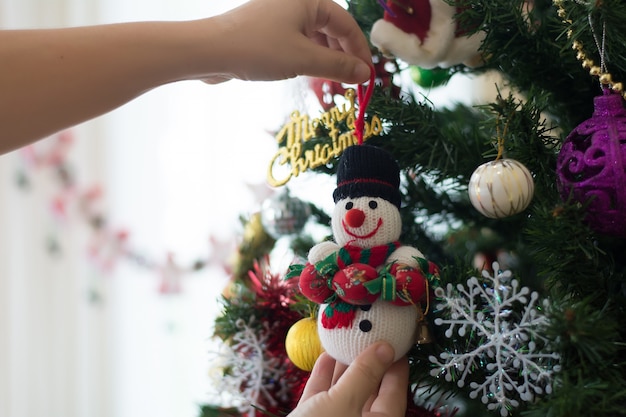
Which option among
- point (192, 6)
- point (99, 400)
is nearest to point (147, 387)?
point (99, 400)

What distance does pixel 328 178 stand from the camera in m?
0.73

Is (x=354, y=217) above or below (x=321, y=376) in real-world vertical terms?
above

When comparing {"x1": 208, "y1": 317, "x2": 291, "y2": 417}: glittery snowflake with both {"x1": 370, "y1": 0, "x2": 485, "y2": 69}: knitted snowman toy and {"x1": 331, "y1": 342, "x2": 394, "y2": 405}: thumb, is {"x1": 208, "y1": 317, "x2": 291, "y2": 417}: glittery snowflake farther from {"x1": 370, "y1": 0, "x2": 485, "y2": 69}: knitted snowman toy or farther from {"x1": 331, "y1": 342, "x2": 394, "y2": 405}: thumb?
{"x1": 370, "y1": 0, "x2": 485, "y2": 69}: knitted snowman toy

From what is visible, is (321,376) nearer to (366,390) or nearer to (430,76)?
(366,390)

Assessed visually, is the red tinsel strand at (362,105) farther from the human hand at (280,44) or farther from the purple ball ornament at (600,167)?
the purple ball ornament at (600,167)

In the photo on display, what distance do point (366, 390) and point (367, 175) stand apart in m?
0.17

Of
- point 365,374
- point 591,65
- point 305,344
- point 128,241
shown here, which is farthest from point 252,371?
point 128,241

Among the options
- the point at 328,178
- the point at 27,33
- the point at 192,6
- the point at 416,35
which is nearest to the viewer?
the point at 27,33

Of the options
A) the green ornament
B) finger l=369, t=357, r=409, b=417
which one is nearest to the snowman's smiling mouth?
finger l=369, t=357, r=409, b=417

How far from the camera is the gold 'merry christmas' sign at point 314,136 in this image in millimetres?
596

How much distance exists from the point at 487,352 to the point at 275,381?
0.26m

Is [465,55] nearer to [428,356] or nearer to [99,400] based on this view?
[428,356]

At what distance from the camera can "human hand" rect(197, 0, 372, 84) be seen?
0.48m

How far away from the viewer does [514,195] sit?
45 cm
